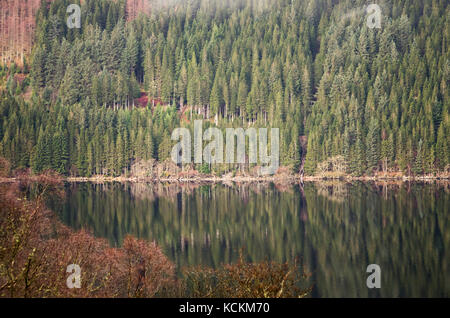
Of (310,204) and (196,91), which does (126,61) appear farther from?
(310,204)

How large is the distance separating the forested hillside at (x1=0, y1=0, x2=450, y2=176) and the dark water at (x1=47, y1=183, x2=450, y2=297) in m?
26.3

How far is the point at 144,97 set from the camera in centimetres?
17538

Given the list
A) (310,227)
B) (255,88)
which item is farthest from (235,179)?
(310,227)

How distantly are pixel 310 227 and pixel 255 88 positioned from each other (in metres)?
99.7

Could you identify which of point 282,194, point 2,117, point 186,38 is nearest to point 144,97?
point 186,38

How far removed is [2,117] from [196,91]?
54218 mm

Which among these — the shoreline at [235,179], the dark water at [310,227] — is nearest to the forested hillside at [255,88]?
the shoreline at [235,179]

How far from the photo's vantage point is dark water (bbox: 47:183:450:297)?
142ft

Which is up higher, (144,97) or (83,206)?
(144,97)

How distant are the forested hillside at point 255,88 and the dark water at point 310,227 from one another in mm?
26313

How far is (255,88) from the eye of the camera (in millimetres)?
160125

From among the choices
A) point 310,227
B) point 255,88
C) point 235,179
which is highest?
point 255,88

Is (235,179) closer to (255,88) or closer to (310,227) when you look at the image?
(255,88)

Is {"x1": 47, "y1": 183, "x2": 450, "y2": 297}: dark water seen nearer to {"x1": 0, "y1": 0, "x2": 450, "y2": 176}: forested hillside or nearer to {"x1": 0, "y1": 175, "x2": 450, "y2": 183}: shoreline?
{"x1": 0, "y1": 175, "x2": 450, "y2": 183}: shoreline
